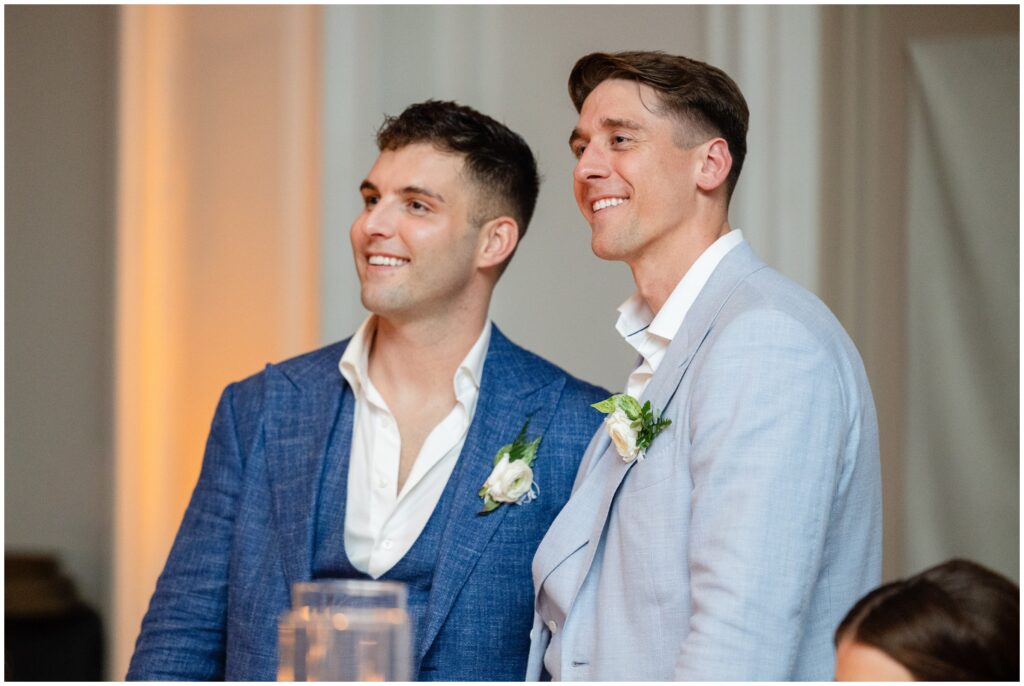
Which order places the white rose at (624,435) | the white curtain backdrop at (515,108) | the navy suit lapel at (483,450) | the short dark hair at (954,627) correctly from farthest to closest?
the white curtain backdrop at (515,108) < the navy suit lapel at (483,450) < the white rose at (624,435) < the short dark hair at (954,627)

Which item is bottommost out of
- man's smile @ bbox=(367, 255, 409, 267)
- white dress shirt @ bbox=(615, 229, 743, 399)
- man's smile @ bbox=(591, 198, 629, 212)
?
white dress shirt @ bbox=(615, 229, 743, 399)

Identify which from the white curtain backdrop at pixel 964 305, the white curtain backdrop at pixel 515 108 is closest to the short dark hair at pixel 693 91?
the white curtain backdrop at pixel 515 108

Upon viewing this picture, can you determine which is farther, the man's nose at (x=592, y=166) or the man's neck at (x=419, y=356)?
the man's neck at (x=419, y=356)

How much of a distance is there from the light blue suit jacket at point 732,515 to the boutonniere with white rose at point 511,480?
0.33 m

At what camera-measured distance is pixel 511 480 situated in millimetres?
2330

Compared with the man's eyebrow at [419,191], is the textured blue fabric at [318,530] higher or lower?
lower

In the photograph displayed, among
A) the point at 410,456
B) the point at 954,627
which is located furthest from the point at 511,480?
the point at 954,627

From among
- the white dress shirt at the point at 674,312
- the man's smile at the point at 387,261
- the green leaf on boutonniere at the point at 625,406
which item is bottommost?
the green leaf on boutonniere at the point at 625,406

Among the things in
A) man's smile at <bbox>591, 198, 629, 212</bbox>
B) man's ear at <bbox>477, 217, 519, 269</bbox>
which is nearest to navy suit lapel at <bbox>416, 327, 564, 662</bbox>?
man's ear at <bbox>477, 217, 519, 269</bbox>

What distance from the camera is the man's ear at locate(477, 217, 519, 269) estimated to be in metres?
2.72

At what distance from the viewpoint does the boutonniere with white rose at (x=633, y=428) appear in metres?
1.85

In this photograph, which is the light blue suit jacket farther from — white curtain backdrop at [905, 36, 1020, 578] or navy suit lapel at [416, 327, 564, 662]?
white curtain backdrop at [905, 36, 1020, 578]

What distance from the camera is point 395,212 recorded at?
103 inches

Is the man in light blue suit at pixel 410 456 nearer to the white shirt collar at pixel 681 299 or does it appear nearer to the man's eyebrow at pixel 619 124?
the white shirt collar at pixel 681 299
